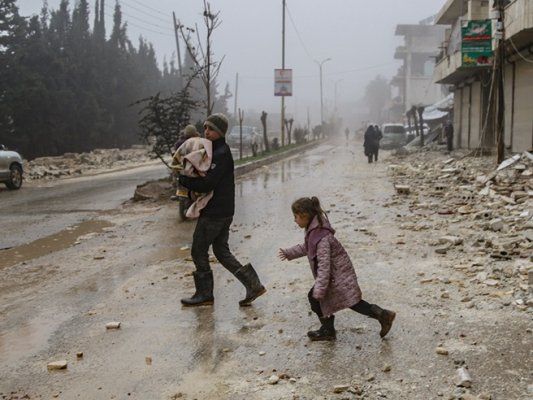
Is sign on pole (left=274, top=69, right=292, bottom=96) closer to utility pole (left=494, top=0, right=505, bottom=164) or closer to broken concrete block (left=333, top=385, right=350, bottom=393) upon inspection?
utility pole (left=494, top=0, right=505, bottom=164)

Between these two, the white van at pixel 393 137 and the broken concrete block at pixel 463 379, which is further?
the white van at pixel 393 137

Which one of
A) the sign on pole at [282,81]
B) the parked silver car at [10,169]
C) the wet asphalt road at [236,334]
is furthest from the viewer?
the sign on pole at [282,81]

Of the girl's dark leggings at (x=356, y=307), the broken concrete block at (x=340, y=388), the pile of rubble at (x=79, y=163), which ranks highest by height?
the girl's dark leggings at (x=356, y=307)

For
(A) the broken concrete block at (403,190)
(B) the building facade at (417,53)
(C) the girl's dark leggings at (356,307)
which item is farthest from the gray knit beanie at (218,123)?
(B) the building facade at (417,53)

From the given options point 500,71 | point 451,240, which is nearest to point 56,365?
point 451,240

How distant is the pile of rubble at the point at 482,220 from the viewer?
240 inches

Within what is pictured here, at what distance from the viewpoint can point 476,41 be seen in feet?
62.9

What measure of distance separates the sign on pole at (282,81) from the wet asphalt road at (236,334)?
106 feet

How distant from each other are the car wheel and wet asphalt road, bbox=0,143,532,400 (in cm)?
1128

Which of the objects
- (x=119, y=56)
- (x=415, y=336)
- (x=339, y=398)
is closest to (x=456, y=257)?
(x=415, y=336)

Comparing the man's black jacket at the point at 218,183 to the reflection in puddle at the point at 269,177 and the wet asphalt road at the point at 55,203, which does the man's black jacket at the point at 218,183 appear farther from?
the reflection in puddle at the point at 269,177

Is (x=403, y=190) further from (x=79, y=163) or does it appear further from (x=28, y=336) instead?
(x=79, y=163)

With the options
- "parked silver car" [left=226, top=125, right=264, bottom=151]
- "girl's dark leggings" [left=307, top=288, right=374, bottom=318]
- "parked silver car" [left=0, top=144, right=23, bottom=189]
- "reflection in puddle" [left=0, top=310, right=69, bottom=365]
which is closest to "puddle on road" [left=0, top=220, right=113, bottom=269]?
"reflection in puddle" [left=0, top=310, right=69, bottom=365]

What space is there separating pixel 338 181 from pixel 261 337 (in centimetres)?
1317
